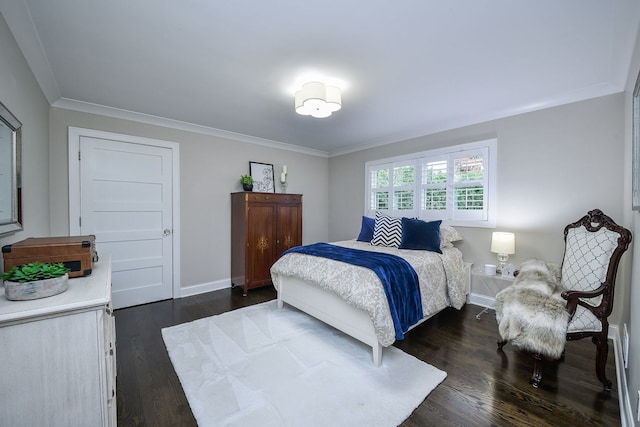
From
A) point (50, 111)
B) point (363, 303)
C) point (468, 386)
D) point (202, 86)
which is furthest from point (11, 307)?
point (50, 111)

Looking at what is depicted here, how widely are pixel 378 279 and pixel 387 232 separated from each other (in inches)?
59.6

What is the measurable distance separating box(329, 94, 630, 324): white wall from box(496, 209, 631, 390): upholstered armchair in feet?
1.52

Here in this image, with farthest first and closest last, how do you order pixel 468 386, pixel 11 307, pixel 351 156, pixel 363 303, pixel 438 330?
pixel 351 156, pixel 438 330, pixel 363 303, pixel 468 386, pixel 11 307

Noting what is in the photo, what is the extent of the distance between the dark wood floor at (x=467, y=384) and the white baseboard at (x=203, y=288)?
84 centimetres

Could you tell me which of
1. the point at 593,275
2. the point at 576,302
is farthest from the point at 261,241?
the point at 593,275

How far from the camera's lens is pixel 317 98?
2.25m

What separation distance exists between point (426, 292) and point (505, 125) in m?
2.25

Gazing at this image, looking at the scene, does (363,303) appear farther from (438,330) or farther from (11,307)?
(11,307)

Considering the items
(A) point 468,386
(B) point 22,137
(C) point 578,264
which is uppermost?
(B) point 22,137

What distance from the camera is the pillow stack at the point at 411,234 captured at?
3146mm

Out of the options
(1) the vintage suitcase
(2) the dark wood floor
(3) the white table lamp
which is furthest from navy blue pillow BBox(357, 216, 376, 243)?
(1) the vintage suitcase

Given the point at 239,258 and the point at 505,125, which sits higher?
Result: the point at 505,125

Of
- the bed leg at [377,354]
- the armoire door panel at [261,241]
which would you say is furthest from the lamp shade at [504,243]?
the armoire door panel at [261,241]

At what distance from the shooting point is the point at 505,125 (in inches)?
124
